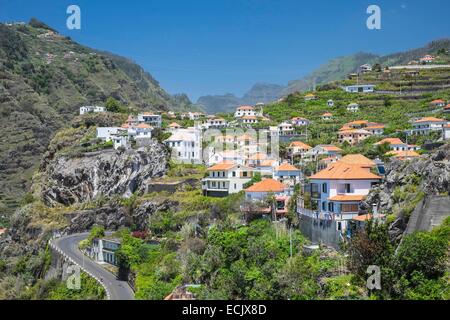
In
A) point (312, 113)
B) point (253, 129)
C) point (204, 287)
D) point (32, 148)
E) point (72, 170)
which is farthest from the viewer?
point (32, 148)

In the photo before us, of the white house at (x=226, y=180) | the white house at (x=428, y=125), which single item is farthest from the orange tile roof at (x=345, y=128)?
the white house at (x=226, y=180)

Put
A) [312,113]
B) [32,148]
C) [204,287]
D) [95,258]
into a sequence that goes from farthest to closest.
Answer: [32,148], [312,113], [95,258], [204,287]

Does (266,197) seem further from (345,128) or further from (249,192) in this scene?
(345,128)

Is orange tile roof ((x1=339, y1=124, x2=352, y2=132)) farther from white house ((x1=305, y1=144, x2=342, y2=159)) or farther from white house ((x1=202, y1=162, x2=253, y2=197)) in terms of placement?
white house ((x1=202, y1=162, x2=253, y2=197))

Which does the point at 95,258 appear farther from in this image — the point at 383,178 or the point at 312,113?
the point at 312,113

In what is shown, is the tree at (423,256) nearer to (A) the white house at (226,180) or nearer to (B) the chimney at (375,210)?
(B) the chimney at (375,210)

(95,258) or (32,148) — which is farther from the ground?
(32,148)
